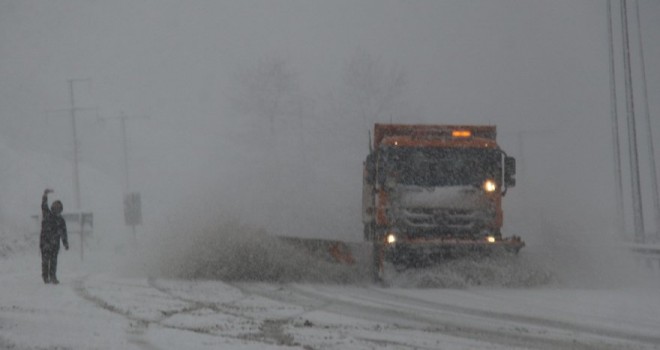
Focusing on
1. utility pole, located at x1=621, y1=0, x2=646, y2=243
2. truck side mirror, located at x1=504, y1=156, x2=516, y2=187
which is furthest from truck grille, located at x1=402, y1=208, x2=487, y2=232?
utility pole, located at x1=621, y1=0, x2=646, y2=243

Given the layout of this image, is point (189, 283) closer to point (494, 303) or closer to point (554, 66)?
point (494, 303)

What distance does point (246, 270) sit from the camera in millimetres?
19734

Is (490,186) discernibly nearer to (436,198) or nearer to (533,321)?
(436,198)

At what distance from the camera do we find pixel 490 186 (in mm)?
18453

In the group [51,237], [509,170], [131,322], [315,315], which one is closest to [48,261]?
[51,237]

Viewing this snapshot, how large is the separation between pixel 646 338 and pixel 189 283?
9274mm

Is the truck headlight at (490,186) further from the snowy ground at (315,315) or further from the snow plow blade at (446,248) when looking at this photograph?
the snowy ground at (315,315)

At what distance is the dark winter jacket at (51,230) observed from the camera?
18.0 meters

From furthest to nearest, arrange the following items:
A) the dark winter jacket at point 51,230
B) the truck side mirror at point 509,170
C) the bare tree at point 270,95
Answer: the bare tree at point 270,95, the truck side mirror at point 509,170, the dark winter jacket at point 51,230

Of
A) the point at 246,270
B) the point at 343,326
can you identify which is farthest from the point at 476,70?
the point at 343,326

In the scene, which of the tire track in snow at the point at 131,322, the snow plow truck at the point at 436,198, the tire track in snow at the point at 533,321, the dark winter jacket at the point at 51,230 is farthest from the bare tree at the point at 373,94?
the tire track in snow at the point at 533,321

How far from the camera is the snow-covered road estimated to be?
1047cm

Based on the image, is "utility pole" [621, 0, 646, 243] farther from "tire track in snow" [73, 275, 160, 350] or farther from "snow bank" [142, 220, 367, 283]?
"tire track in snow" [73, 275, 160, 350]

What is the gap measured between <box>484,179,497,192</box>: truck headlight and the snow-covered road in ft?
5.97
